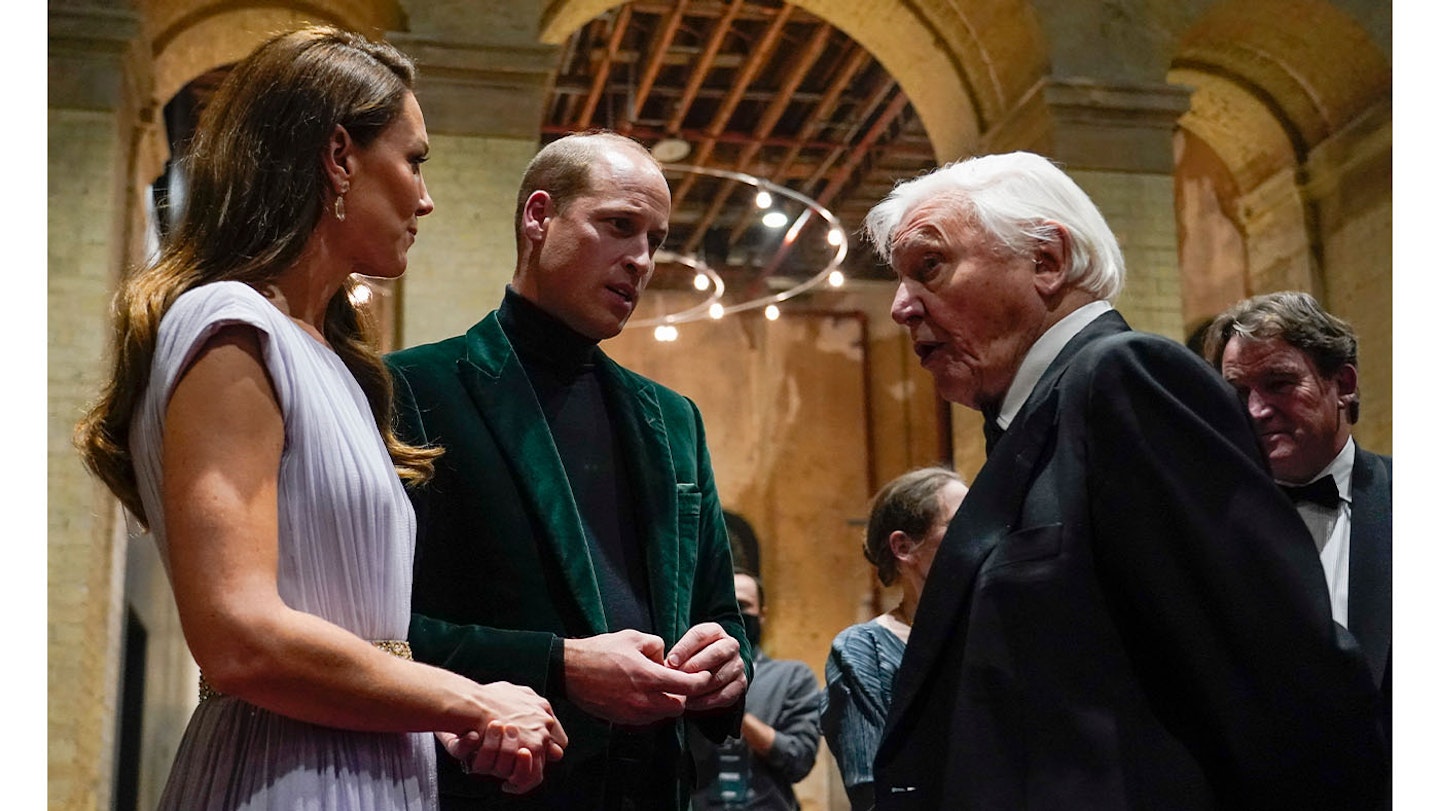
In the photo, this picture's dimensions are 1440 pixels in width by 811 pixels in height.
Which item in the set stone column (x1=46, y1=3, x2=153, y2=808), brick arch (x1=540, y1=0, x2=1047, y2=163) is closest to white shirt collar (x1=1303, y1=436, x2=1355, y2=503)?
→ stone column (x1=46, y1=3, x2=153, y2=808)

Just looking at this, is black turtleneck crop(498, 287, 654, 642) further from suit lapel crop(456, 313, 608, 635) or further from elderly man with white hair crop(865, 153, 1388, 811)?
elderly man with white hair crop(865, 153, 1388, 811)

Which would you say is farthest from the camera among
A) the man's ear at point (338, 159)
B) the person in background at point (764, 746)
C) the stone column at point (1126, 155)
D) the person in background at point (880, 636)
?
the stone column at point (1126, 155)

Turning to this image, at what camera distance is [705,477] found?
296 cm

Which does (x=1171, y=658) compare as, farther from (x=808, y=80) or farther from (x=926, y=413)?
(x=926, y=413)

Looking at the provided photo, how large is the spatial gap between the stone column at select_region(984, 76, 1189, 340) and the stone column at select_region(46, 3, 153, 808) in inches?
214

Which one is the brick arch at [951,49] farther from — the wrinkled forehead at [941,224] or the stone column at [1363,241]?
the wrinkled forehead at [941,224]

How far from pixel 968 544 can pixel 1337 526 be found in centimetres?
176

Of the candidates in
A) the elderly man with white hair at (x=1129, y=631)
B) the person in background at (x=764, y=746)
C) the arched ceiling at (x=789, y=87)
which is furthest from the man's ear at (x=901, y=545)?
the arched ceiling at (x=789, y=87)

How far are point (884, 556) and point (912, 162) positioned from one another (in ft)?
35.8

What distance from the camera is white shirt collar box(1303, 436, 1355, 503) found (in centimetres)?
360

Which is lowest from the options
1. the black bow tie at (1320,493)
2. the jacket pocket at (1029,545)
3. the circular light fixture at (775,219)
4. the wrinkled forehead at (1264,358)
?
the jacket pocket at (1029,545)

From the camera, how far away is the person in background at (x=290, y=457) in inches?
70.4

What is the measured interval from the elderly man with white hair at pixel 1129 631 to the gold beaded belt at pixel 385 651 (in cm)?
73

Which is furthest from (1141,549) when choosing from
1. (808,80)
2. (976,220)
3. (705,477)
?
(808,80)
